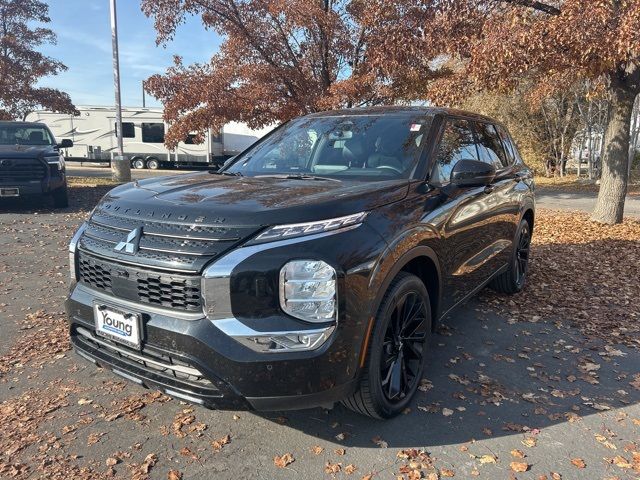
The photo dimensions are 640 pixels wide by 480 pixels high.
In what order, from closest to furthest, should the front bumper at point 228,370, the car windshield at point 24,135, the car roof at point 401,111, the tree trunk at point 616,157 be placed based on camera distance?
the front bumper at point 228,370 < the car roof at point 401,111 < the tree trunk at point 616,157 < the car windshield at point 24,135

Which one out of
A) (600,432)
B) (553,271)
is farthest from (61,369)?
(553,271)

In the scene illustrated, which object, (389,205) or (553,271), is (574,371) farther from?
(553,271)

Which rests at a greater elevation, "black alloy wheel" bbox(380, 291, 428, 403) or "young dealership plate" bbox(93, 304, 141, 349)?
"young dealership plate" bbox(93, 304, 141, 349)

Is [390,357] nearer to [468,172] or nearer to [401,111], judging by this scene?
[468,172]

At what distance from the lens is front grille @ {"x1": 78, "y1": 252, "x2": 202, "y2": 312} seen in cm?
241

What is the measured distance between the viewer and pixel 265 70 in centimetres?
1070

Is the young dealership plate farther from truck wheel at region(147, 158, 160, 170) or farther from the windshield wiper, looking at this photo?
truck wheel at region(147, 158, 160, 170)

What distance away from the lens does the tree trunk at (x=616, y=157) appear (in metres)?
9.48

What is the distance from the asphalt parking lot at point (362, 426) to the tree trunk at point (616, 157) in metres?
6.76

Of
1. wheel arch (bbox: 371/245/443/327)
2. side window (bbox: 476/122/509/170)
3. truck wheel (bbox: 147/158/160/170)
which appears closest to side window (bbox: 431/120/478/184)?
side window (bbox: 476/122/509/170)

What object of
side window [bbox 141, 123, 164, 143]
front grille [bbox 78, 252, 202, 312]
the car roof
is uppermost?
side window [bbox 141, 123, 164, 143]

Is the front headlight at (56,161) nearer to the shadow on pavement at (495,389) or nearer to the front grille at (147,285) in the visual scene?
the front grille at (147,285)

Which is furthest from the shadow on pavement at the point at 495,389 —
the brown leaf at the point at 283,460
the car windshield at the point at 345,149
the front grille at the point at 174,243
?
the car windshield at the point at 345,149

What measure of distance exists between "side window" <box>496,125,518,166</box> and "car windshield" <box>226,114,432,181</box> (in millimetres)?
1983
